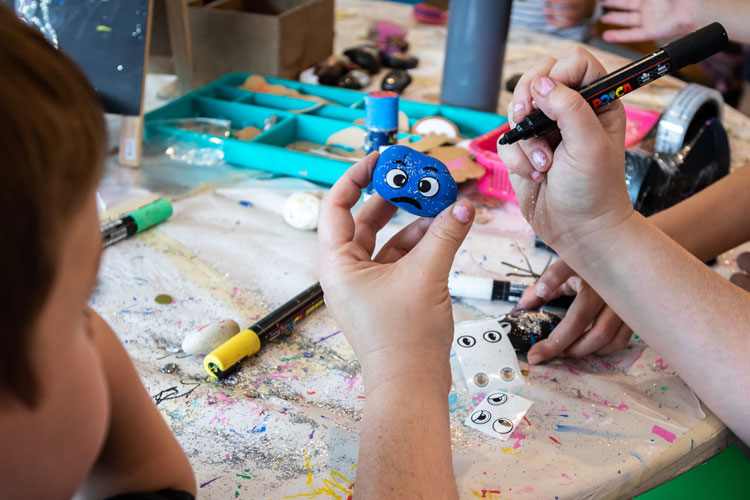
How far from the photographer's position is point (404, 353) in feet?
1.80

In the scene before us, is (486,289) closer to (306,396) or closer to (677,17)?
(306,396)

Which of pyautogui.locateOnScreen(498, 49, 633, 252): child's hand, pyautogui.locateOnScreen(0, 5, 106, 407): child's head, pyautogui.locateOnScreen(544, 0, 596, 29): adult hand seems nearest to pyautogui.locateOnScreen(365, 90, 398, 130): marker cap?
pyautogui.locateOnScreen(498, 49, 633, 252): child's hand

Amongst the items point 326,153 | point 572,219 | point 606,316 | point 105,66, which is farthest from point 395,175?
point 105,66

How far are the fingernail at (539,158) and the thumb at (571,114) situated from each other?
0.04m

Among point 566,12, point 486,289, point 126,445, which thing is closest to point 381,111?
point 486,289

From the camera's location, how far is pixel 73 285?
33cm

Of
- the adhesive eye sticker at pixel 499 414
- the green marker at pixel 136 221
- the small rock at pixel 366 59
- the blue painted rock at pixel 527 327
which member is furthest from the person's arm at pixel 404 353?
the small rock at pixel 366 59

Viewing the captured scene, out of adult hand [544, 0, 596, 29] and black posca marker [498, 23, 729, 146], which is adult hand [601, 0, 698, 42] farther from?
adult hand [544, 0, 596, 29]

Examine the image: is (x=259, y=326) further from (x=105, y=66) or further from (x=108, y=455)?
(x=105, y=66)

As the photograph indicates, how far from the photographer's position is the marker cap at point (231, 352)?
0.70 meters

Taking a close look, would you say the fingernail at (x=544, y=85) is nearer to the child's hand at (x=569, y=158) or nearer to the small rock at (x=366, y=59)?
the child's hand at (x=569, y=158)

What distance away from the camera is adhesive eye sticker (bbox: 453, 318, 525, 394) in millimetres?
707

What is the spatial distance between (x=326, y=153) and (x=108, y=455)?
836mm

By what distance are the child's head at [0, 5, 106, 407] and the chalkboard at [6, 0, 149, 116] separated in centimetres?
91
